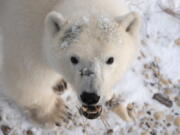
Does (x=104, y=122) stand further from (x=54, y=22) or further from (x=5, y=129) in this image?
(x=54, y=22)

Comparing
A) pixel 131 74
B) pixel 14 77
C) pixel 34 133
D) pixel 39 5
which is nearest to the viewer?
pixel 39 5

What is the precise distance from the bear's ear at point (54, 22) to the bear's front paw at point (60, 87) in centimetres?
106

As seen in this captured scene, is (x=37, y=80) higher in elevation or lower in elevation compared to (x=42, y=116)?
higher

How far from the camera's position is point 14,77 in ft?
8.27

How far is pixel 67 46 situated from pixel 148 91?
1.40 metres

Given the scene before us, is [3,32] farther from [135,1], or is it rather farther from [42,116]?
[135,1]

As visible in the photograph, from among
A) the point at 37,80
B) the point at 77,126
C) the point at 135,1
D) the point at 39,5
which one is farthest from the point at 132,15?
the point at 135,1

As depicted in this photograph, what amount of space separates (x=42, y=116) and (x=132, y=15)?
4.53 feet

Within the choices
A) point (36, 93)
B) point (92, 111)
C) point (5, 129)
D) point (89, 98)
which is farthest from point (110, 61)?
point (5, 129)

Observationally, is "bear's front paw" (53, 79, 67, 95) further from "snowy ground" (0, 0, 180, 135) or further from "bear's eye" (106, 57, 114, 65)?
"bear's eye" (106, 57, 114, 65)

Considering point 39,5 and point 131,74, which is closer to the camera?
point 39,5

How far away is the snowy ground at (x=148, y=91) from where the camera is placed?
295 cm

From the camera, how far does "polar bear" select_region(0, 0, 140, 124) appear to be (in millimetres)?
1880

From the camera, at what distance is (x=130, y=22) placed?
206 centimetres
